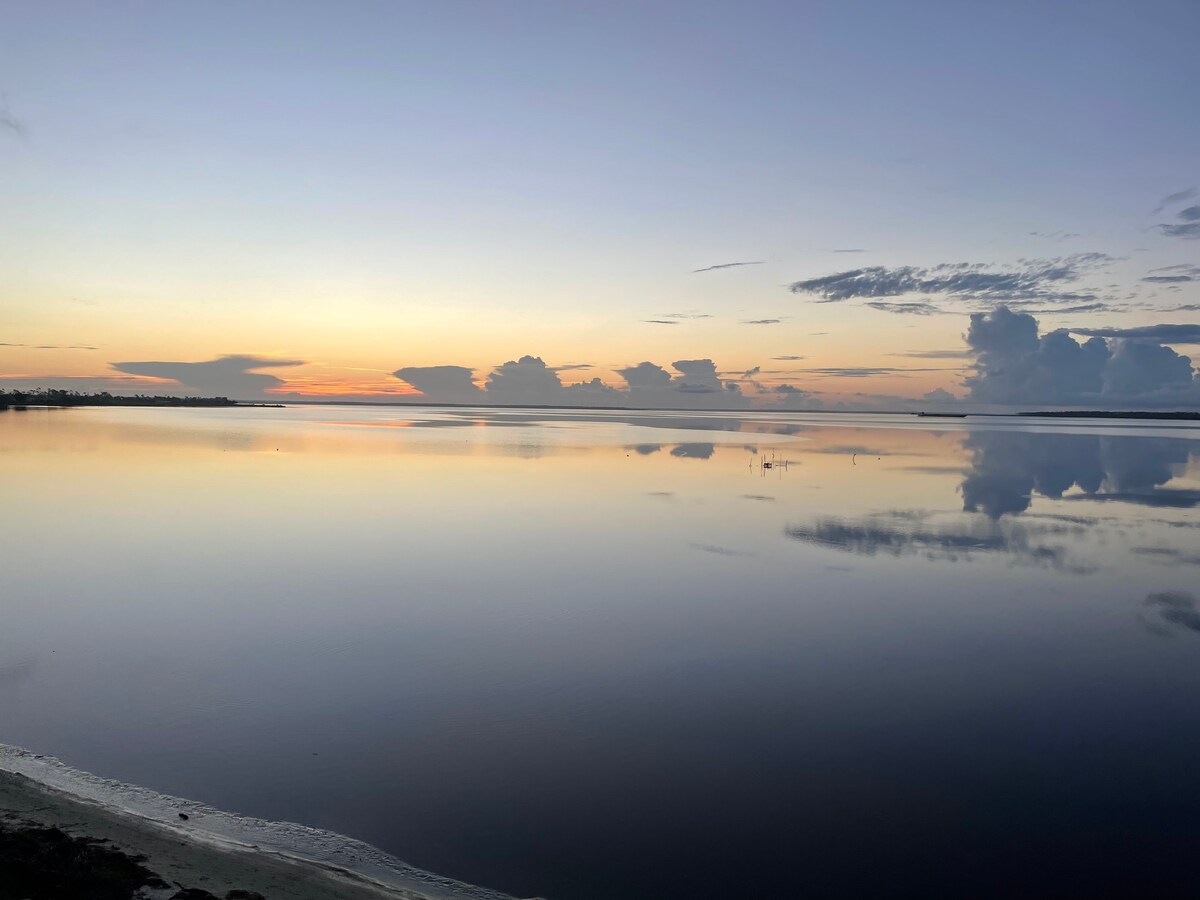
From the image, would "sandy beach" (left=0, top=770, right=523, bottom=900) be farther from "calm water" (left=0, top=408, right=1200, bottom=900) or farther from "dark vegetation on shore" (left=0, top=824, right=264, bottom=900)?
"calm water" (left=0, top=408, right=1200, bottom=900)

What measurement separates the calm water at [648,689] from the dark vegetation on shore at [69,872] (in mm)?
1204

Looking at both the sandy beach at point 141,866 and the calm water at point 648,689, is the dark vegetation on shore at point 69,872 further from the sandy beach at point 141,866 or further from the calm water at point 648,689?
the calm water at point 648,689

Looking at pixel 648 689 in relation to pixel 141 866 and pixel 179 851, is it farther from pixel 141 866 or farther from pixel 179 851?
pixel 141 866

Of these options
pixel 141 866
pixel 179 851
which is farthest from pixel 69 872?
pixel 179 851

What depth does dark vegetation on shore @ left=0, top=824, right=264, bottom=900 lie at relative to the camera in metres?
4.04

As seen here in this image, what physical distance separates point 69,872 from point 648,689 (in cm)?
520

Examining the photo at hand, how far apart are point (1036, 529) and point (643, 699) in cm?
1484

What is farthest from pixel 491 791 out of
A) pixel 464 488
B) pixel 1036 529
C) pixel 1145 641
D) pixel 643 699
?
pixel 464 488

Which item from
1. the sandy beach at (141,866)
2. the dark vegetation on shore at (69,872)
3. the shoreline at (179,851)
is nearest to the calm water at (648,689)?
the shoreline at (179,851)

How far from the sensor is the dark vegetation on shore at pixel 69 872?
404cm

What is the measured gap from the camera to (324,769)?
20.4 feet

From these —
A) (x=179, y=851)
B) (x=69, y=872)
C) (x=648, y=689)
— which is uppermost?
(x=69, y=872)

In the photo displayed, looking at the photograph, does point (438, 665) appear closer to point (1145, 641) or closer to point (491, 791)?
point (491, 791)

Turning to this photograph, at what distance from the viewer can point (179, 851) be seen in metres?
4.71
